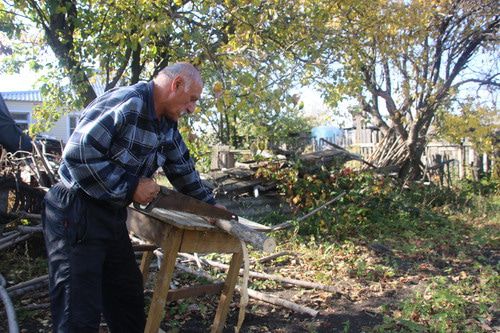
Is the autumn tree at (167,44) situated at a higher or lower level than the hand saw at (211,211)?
higher

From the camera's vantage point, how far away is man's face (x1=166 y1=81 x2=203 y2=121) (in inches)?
110

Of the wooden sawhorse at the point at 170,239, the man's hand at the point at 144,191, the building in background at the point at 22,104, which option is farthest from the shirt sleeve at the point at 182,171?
the building in background at the point at 22,104

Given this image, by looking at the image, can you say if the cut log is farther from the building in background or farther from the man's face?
the building in background

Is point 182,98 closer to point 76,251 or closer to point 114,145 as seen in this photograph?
point 114,145

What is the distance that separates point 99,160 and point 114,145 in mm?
165

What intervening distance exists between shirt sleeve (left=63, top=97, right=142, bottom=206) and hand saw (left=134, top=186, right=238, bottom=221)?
0.65 ft

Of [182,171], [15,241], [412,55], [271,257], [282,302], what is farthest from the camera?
[412,55]

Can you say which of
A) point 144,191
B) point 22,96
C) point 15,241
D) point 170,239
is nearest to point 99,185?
point 144,191

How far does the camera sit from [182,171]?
3402mm

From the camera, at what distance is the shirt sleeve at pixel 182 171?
3.33m

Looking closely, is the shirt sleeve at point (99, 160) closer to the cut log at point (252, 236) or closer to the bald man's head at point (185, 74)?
the bald man's head at point (185, 74)

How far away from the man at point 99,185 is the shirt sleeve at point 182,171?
0.35 m

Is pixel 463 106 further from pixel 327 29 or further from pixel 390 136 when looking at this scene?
pixel 327 29

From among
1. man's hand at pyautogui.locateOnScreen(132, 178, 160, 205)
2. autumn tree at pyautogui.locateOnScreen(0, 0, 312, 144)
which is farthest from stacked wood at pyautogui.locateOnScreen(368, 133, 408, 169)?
man's hand at pyautogui.locateOnScreen(132, 178, 160, 205)
